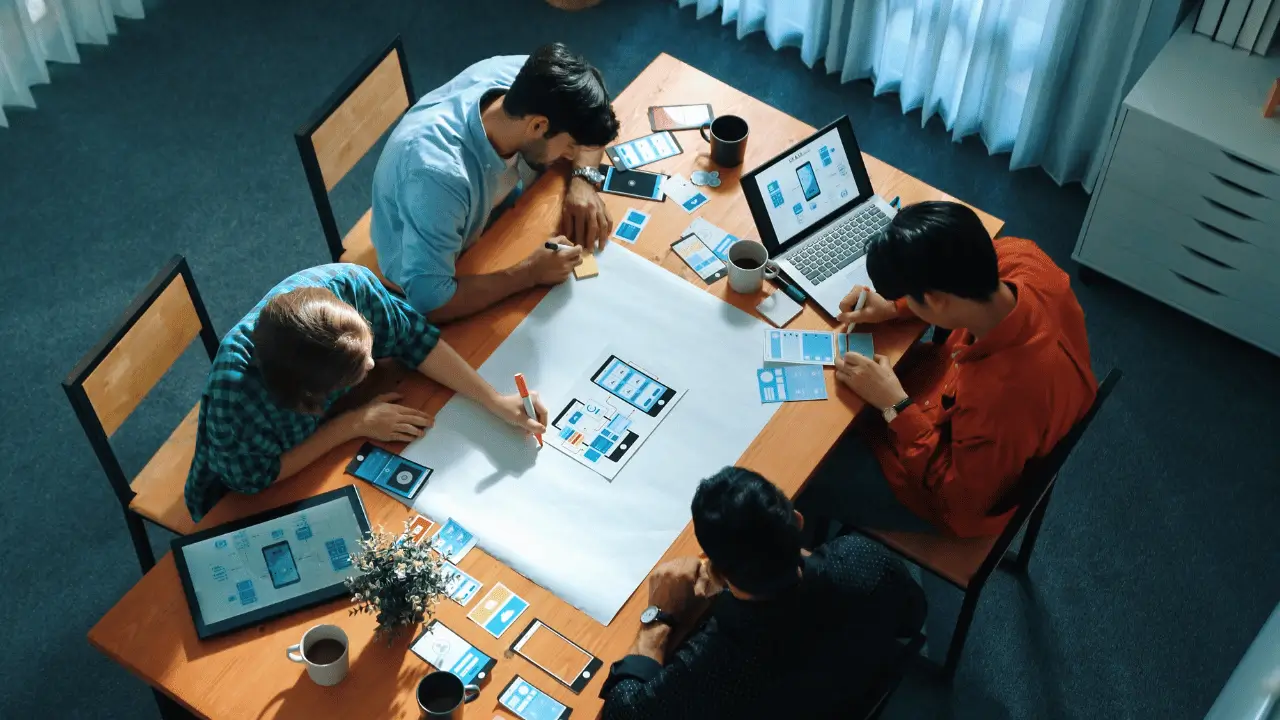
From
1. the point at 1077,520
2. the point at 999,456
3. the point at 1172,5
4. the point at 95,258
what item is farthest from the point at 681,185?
the point at 95,258

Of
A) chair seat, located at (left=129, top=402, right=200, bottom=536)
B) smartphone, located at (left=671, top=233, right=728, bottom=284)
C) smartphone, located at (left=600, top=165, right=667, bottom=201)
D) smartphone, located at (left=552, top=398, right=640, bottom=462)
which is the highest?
smartphone, located at (left=600, top=165, right=667, bottom=201)

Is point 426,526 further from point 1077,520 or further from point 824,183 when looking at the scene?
point 1077,520

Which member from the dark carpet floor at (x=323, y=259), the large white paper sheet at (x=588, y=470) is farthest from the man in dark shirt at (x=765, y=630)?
the dark carpet floor at (x=323, y=259)

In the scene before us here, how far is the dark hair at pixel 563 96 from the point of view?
2660 mm

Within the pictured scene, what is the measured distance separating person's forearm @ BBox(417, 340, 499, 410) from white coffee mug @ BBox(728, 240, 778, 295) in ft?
2.05

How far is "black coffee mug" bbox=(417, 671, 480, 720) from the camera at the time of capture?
2.18 meters

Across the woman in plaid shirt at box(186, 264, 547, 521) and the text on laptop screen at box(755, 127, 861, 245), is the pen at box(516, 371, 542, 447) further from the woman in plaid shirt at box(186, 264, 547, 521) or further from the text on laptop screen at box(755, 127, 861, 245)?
the text on laptop screen at box(755, 127, 861, 245)

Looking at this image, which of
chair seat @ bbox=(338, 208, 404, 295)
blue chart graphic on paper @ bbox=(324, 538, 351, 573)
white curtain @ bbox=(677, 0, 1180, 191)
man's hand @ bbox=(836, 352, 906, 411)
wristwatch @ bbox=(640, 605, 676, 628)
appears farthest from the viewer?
white curtain @ bbox=(677, 0, 1180, 191)

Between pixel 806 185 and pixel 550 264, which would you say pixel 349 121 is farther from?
pixel 806 185

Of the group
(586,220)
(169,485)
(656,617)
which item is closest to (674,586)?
(656,617)

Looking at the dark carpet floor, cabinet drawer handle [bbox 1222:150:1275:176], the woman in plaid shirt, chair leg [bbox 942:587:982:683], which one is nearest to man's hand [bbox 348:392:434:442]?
the woman in plaid shirt

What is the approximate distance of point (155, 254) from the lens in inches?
157

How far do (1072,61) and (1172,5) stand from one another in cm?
37

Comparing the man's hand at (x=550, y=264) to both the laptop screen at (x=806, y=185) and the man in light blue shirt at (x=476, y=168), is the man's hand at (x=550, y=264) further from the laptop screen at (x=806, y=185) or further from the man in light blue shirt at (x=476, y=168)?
the laptop screen at (x=806, y=185)
